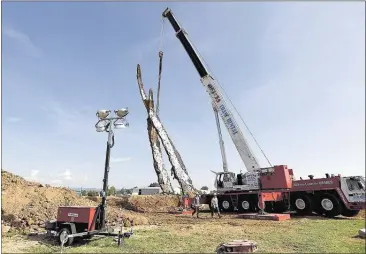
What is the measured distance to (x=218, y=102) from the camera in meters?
20.8

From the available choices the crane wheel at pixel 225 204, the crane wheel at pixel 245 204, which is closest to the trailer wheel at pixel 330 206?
the crane wheel at pixel 245 204

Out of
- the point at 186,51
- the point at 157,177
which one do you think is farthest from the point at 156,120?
the point at 186,51

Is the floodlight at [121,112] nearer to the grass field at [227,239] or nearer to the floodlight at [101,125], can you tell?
the floodlight at [101,125]

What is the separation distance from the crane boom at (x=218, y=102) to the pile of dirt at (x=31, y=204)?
7895 mm

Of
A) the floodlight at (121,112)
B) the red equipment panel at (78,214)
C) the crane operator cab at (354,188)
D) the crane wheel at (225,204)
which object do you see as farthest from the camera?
the crane wheel at (225,204)

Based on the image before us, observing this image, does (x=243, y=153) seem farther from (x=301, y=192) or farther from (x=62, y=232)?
(x=62, y=232)

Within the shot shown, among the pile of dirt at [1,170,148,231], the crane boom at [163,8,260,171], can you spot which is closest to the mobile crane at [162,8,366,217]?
the crane boom at [163,8,260,171]

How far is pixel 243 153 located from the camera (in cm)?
1967

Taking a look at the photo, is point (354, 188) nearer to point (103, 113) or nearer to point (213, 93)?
point (213, 93)

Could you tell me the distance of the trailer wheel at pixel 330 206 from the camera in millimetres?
16562

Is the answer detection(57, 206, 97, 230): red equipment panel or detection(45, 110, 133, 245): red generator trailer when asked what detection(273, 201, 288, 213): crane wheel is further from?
detection(57, 206, 97, 230): red equipment panel

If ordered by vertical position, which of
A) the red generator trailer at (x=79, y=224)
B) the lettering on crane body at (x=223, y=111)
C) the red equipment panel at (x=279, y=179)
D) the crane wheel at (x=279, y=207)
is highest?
the lettering on crane body at (x=223, y=111)

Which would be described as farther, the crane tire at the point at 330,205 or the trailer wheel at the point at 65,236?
the crane tire at the point at 330,205

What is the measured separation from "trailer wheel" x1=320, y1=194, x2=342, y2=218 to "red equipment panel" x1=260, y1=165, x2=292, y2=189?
6.81 feet
